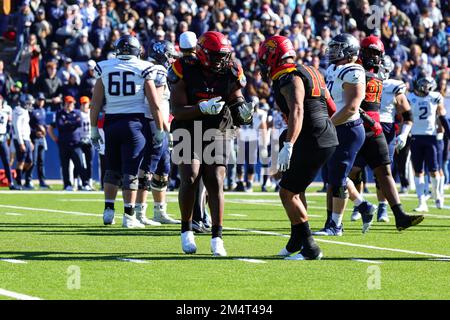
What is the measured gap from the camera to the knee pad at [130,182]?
1224cm

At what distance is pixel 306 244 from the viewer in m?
9.45

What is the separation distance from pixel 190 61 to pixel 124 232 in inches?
109

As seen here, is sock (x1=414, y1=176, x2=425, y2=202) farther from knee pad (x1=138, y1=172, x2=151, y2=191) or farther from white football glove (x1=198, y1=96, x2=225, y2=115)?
white football glove (x1=198, y1=96, x2=225, y2=115)

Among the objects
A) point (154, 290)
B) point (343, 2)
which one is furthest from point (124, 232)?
point (343, 2)

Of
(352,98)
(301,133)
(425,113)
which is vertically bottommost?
(301,133)

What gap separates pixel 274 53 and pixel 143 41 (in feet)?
53.3

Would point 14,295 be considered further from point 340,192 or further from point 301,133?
point 340,192

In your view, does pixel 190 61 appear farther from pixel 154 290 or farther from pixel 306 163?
pixel 154 290

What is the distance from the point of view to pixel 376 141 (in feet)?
39.9

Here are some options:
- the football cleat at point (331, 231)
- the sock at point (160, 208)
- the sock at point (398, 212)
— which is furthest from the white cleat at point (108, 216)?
the sock at point (398, 212)

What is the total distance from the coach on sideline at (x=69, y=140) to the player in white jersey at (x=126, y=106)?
9717 millimetres

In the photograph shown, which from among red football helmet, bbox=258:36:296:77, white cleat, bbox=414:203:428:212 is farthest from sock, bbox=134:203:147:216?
white cleat, bbox=414:203:428:212

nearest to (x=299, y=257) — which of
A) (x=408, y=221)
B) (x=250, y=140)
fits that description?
(x=408, y=221)

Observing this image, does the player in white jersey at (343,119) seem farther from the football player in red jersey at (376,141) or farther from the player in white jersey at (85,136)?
the player in white jersey at (85,136)
